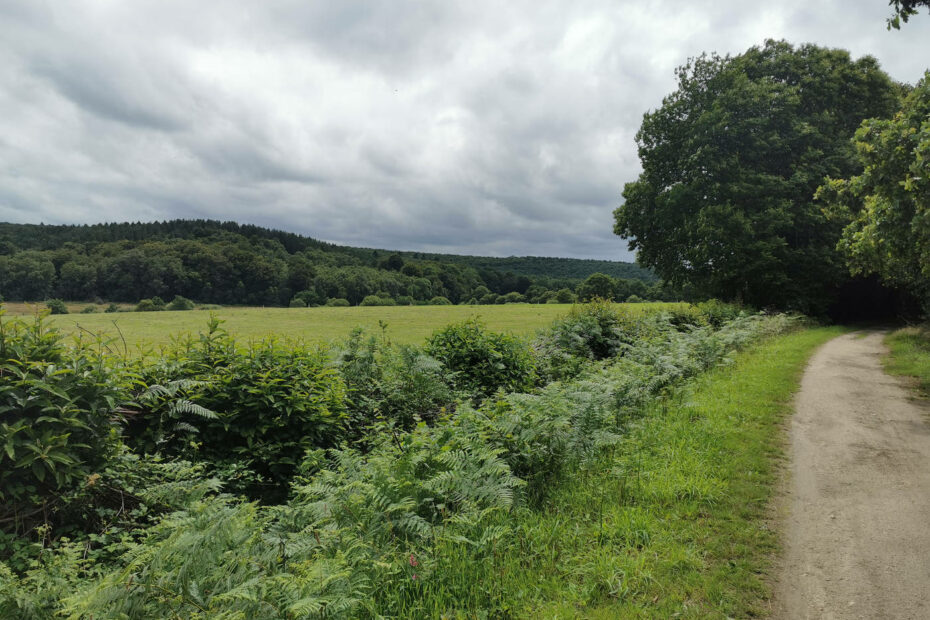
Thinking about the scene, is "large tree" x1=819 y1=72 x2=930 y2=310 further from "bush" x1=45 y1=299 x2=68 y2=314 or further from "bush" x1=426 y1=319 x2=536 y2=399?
"bush" x1=45 y1=299 x2=68 y2=314

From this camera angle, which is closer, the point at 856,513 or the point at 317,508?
the point at 317,508

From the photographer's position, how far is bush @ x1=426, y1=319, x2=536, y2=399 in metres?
10.7

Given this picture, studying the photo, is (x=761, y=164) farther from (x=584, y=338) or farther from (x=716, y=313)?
(x=584, y=338)

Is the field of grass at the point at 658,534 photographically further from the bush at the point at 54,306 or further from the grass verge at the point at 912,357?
the grass verge at the point at 912,357

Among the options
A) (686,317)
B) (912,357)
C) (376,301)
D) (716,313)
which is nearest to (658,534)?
(912,357)

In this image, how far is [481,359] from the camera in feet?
36.8

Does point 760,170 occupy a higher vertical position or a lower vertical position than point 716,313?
higher

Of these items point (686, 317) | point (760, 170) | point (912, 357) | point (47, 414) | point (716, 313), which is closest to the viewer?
point (47, 414)

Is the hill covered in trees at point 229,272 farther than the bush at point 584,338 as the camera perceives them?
Yes

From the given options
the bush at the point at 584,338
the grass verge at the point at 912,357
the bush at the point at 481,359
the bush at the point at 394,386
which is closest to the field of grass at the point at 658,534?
the bush at the point at 394,386

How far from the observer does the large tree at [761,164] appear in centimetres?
2750

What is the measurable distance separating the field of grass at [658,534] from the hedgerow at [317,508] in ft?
0.97

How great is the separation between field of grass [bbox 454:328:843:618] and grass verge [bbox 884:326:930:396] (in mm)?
8177

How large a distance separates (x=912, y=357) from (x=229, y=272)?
48.6 meters
